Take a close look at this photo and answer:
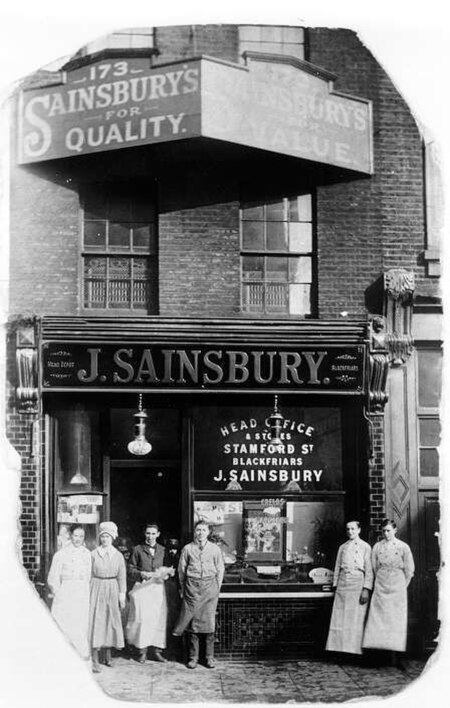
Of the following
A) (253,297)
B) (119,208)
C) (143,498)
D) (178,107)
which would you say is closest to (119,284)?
(119,208)

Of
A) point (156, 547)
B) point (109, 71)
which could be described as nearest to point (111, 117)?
point (109, 71)

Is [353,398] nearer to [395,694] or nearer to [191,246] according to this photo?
[191,246]

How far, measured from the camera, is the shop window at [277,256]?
11539mm

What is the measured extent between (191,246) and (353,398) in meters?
2.76

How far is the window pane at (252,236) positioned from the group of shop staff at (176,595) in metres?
3.47

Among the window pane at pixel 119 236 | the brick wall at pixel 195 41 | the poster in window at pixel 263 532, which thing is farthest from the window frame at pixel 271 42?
the poster in window at pixel 263 532

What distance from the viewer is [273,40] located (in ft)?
36.1

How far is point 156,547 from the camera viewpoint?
36.7ft

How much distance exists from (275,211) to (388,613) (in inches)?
199

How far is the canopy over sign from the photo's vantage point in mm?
10594

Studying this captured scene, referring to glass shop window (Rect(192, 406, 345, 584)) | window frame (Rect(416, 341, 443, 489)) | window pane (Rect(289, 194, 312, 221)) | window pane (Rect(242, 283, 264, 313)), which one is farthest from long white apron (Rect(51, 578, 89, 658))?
window pane (Rect(289, 194, 312, 221))

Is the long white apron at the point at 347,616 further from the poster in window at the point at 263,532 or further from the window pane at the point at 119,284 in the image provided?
the window pane at the point at 119,284

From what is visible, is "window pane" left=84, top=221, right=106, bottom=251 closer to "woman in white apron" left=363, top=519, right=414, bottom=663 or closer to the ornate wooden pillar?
the ornate wooden pillar

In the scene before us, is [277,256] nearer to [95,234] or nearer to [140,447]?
[95,234]
